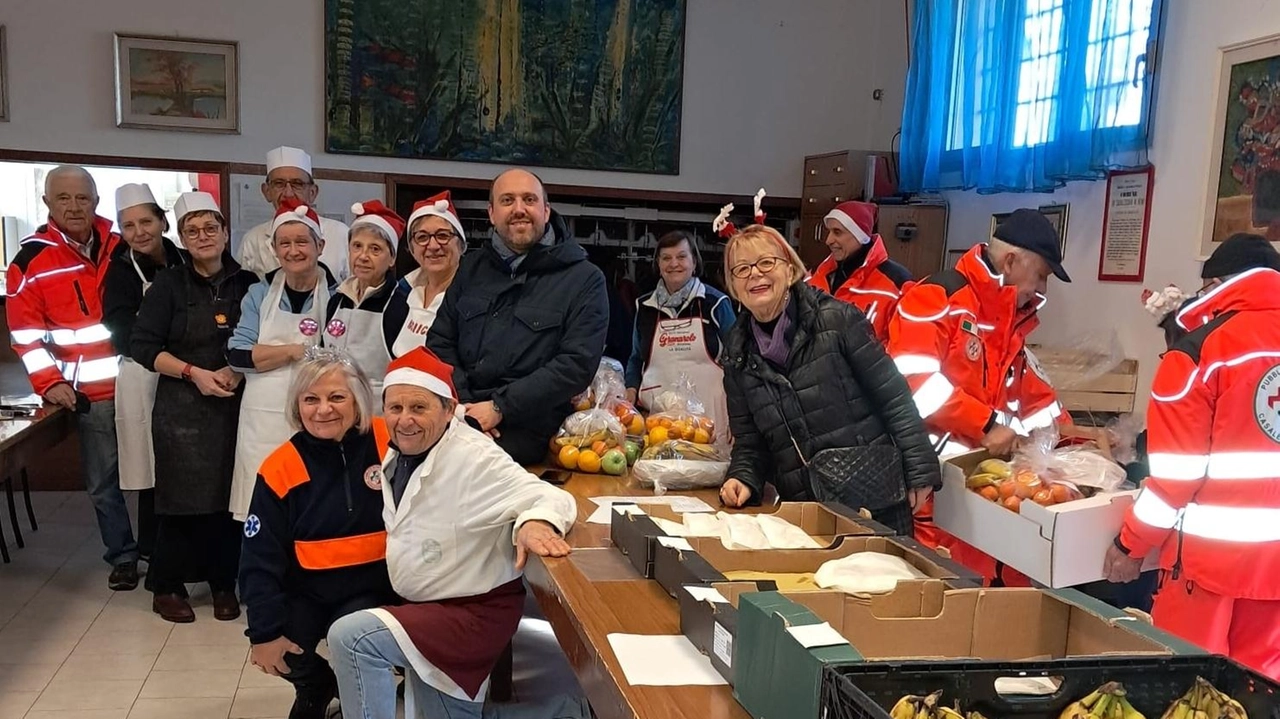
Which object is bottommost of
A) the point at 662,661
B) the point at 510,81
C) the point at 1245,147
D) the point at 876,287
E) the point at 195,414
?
the point at 195,414

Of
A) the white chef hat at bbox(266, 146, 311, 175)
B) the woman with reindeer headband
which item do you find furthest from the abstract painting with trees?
the woman with reindeer headband

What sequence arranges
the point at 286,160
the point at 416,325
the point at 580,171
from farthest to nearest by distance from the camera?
the point at 580,171, the point at 286,160, the point at 416,325

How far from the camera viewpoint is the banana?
254 cm

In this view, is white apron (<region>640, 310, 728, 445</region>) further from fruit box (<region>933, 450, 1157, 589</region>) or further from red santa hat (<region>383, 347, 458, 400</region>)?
red santa hat (<region>383, 347, 458, 400</region>)

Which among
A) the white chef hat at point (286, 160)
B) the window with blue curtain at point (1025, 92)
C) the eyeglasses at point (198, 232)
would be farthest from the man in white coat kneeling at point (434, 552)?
the window with blue curtain at point (1025, 92)

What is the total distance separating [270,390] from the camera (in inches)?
133

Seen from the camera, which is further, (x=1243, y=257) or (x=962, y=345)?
(x=962, y=345)

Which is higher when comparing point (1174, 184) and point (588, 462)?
point (1174, 184)

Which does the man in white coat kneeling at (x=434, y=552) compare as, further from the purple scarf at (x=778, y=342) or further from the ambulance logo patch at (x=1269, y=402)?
the ambulance logo patch at (x=1269, y=402)

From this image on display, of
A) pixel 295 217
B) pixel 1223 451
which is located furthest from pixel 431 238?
pixel 1223 451

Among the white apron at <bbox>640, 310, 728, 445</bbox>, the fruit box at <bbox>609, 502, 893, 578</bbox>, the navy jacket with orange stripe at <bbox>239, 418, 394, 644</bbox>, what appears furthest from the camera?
the white apron at <bbox>640, 310, 728, 445</bbox>

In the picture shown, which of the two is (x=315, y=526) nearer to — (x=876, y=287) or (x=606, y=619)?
(x=606, y=619)

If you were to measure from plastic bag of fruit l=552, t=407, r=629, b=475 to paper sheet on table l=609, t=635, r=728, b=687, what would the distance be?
43.3 inches

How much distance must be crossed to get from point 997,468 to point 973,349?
38 centimetres
